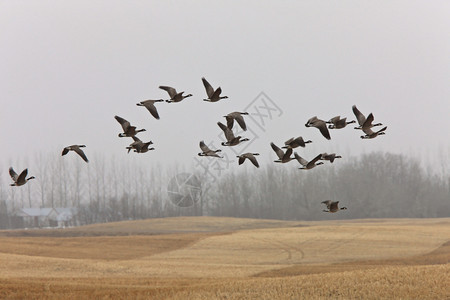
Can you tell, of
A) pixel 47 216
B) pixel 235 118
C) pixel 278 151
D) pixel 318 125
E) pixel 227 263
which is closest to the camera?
pixel 318 125

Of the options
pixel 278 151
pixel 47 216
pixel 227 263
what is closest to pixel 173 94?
pixel 278 151

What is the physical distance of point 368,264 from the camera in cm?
2958

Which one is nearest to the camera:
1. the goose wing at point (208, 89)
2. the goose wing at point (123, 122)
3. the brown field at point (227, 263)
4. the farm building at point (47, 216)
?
the goose wing at point (208, 89)

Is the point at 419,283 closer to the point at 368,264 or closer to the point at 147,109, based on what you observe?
the point at 368,264

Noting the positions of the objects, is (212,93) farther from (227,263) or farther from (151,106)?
(227,263)

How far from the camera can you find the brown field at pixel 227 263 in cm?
1928

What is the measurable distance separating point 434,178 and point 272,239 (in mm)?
41317

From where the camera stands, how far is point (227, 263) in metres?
31.6

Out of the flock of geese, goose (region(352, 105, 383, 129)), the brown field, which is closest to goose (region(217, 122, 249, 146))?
the flock of geese

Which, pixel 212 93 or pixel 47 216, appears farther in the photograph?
pixel 47 216

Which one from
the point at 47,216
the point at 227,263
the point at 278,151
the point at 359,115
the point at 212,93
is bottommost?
the point at 227,263

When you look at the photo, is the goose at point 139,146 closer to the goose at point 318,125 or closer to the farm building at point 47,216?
the goose at point 318,125

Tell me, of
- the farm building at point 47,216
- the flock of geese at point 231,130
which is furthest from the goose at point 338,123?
the farm building at point 47,216

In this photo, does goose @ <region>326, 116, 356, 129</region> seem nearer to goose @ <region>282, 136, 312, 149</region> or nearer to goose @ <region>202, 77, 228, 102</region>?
goose @ <region>282, 136, 312, 149</region>
